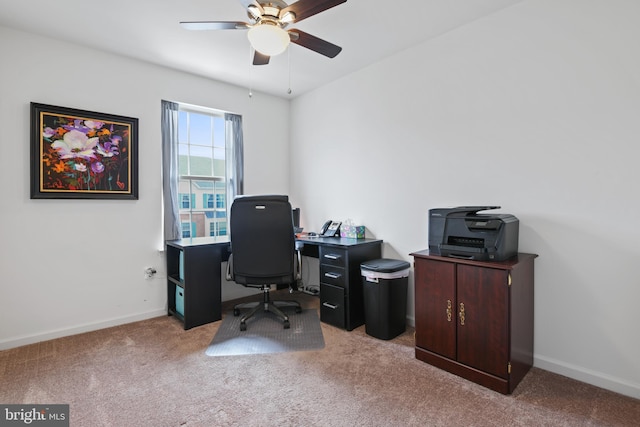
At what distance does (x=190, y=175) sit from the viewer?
144 inches

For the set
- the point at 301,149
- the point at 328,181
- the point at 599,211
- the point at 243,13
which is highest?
the point at 243,13

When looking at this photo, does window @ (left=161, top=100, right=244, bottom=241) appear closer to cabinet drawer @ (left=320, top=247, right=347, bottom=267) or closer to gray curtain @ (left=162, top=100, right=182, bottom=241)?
gray curtain @ (left=162, top=100, right=182, bottom=241)

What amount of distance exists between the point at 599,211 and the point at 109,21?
149 inches

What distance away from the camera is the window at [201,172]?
142 inches

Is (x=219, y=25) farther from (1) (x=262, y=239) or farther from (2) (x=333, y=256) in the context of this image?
(2) (x=333, y=256)

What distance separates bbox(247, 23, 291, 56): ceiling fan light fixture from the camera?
73.5 inches

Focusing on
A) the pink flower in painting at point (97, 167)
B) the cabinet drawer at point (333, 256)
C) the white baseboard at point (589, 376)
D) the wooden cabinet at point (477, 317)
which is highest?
the pink flower in painting at point (97, 167)

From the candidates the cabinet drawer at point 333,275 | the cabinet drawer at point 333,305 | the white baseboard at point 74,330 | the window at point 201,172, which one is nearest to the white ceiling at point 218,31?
the window at point 201,172

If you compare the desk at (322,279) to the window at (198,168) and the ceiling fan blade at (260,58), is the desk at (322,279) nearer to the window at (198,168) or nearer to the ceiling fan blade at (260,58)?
the window at (198,168)

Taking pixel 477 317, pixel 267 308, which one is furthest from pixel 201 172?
pixel 477 317

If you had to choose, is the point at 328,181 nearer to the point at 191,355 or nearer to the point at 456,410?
the point at 191,355

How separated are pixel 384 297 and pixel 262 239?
1.18 metres

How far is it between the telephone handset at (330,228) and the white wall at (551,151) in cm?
72

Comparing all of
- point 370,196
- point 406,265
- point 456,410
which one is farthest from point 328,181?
point 456,410
